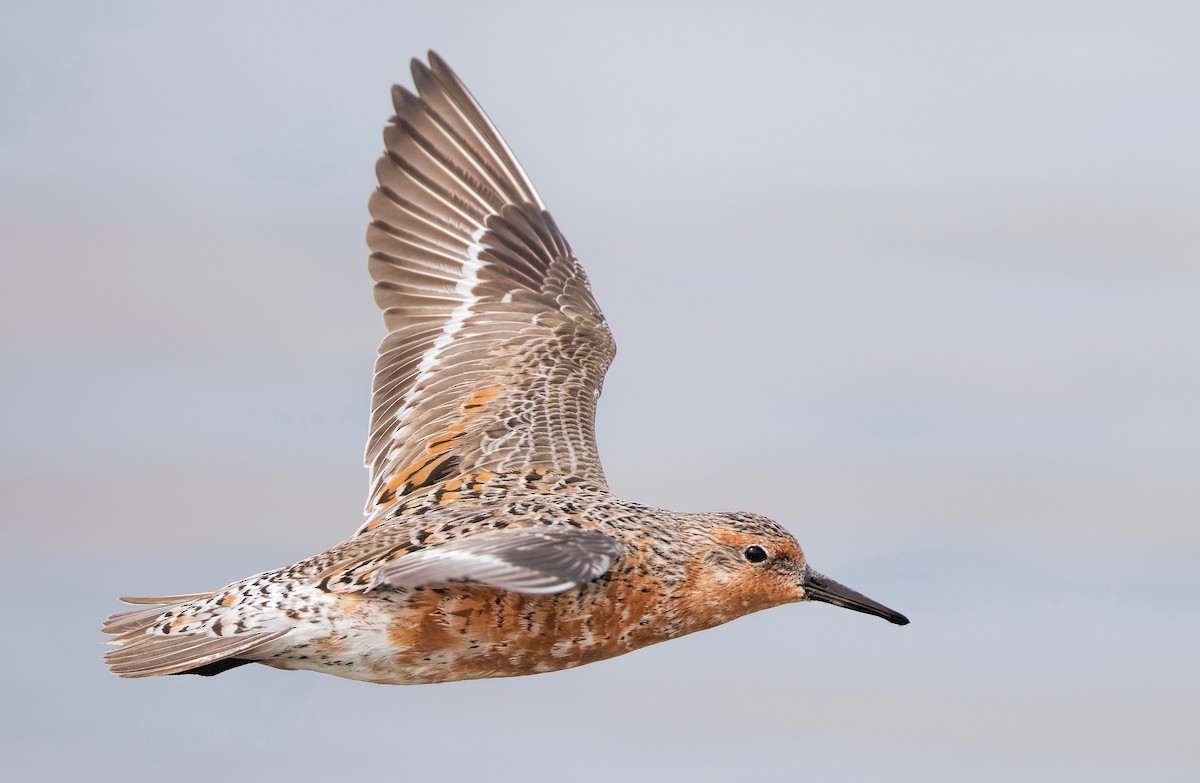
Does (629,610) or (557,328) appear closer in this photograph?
(629,610)

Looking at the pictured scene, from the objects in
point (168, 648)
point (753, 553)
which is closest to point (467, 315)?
point (753, 553)

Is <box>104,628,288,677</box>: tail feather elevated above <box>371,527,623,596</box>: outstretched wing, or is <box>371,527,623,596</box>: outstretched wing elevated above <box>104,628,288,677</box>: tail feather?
<box>371,527,623,596</box>: outstretched wing

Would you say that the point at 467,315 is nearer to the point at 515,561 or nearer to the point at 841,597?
the point at 841,597

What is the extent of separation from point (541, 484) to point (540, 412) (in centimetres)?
101

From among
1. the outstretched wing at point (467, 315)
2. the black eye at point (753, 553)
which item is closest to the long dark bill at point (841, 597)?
the black eye at point (753, 553)

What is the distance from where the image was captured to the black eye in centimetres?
1103

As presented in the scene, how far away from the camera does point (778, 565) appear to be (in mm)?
11156

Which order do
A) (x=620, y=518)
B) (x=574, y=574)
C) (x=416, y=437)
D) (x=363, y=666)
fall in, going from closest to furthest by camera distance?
1. (x=574, y=574)
2. (x=363, y=666)
3. (x=620, y=518)
4. (x=416, y=437)

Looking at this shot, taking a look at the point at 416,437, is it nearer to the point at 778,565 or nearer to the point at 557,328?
the point at 557,328

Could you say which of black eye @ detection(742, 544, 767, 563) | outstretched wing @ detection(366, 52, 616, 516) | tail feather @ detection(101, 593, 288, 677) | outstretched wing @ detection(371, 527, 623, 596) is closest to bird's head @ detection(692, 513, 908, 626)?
black eye @ detection(742, 544, 767, 563)

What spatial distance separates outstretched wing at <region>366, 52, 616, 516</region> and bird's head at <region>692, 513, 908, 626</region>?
1.34 metres

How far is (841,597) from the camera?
11.5 meters

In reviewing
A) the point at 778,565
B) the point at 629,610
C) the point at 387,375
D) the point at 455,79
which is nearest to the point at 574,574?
the point at 629,610

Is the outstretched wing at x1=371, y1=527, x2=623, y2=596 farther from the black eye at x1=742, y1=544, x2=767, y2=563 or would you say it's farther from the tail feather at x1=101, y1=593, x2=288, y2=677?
the black eye at x1=742, y1=544, x2=767, y2=563
